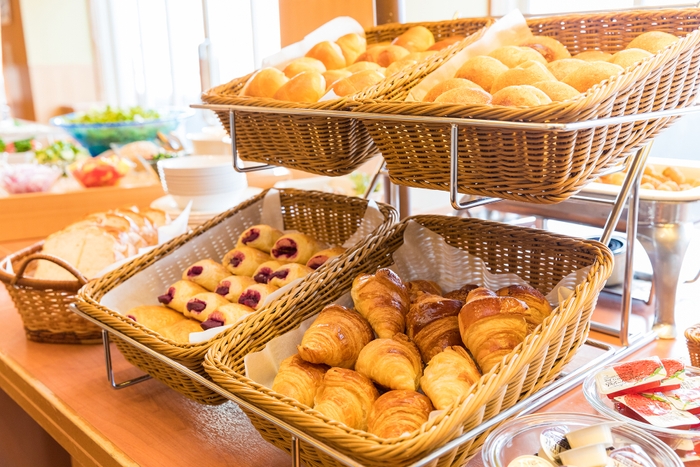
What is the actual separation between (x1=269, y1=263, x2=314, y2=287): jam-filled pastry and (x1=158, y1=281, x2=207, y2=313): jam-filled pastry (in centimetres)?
13

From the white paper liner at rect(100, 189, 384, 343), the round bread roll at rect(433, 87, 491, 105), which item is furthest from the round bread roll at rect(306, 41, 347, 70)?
the round bread roll at rect(433, 87, 491, 105)

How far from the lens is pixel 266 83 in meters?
0.99

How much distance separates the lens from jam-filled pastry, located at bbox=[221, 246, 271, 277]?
110 centimetres

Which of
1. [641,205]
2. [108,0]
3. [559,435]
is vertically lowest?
[559,435]

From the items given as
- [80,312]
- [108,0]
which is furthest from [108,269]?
[108,0]

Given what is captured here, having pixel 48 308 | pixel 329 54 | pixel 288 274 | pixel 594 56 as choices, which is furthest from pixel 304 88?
pixel 48 308

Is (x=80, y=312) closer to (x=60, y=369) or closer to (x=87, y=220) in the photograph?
(x=60, y=369)

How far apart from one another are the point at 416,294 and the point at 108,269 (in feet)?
1.85

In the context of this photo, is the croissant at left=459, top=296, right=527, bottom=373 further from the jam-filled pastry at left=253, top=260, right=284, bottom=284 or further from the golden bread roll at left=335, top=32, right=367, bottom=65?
the golden bread roll at left=335, top=32, right=367, bottom=65

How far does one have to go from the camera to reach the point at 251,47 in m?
4.58

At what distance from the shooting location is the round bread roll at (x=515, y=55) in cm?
84

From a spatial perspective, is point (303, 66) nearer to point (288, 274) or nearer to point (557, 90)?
point (288, 274)

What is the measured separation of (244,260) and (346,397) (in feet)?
1.52

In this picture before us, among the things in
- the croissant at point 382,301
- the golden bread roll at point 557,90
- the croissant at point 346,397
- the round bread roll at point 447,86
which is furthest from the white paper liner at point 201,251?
the golden bread roll at point 557,90
